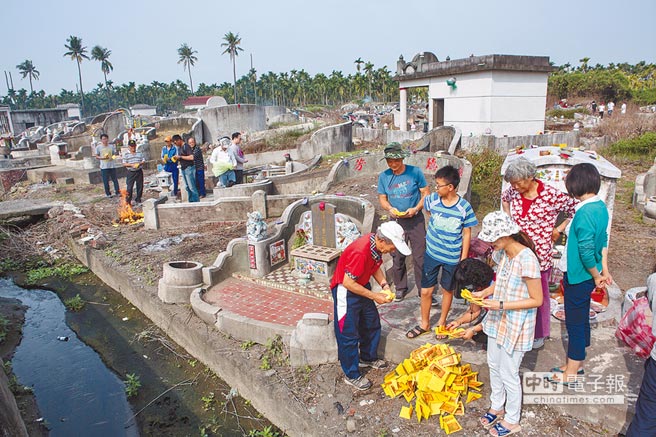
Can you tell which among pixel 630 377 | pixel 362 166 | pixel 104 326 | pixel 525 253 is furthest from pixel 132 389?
pixel 362 166

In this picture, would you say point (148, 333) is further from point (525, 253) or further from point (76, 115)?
point (76, 115)

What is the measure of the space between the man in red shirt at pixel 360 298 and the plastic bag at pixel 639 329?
207cm

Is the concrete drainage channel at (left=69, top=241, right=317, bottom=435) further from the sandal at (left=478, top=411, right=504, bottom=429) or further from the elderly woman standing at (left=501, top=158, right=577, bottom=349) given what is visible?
the elderly woman standing at (left=501, top=158, right=577, bottom=349)

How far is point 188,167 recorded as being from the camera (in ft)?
36.0

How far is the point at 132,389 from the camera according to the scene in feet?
17.8

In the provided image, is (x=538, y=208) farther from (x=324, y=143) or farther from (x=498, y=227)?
(x=324, y=143)

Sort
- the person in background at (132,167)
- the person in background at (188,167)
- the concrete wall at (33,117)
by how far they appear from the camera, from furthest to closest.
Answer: the concrete wall at (33,117), the person in background at (132,167), the person in background at (188,167)

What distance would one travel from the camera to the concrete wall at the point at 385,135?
1933cm

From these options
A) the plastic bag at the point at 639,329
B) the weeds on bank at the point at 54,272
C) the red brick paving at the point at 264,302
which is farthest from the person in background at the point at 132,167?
the plastic bag at the point at 639,329

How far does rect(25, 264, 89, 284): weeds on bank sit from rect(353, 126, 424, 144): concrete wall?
13346mm

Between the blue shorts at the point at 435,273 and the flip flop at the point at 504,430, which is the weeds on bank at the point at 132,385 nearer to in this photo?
the blue shorts at the point at 435,273

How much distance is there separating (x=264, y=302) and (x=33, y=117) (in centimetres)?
5029

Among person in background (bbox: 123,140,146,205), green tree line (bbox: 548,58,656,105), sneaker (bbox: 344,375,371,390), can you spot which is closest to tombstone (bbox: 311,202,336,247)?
sneaker (bbox: 344,375,371,390)

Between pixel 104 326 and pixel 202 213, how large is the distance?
3.70 m
